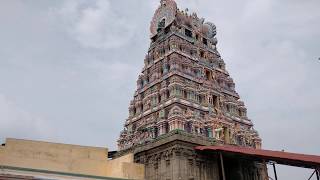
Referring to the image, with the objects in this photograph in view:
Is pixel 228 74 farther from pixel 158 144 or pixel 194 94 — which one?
pixel 158 144

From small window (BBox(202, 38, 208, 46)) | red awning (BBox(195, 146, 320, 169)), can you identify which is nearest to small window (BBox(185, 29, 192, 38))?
small window (BBox(202, 38, 208, 46))

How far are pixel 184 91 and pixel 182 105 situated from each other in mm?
2130

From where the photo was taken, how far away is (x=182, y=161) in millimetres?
33375

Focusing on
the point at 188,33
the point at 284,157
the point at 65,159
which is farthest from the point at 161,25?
the point at 284,157

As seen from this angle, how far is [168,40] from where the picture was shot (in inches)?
1735

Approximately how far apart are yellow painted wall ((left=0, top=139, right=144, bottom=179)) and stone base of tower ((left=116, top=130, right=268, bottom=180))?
1743 millimetres

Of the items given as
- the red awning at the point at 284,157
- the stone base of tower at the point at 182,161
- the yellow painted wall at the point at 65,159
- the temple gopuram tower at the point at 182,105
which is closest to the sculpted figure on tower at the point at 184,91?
the temple gopuram tower at the point at 182,105

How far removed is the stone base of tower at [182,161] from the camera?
1314 inches

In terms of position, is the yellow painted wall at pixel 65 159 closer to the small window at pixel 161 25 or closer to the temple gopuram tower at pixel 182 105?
the temple gopuram tower at pixel 182 105

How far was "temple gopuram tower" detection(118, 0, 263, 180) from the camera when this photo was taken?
34562mm

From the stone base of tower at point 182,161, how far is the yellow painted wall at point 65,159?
174 centimetres

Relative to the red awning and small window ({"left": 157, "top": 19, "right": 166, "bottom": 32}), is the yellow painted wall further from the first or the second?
small window ({"left": 157, "top": 19, "right": 166, "bottom": 32})

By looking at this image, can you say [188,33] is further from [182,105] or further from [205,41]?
[182,105]

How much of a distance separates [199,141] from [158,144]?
3.90m
